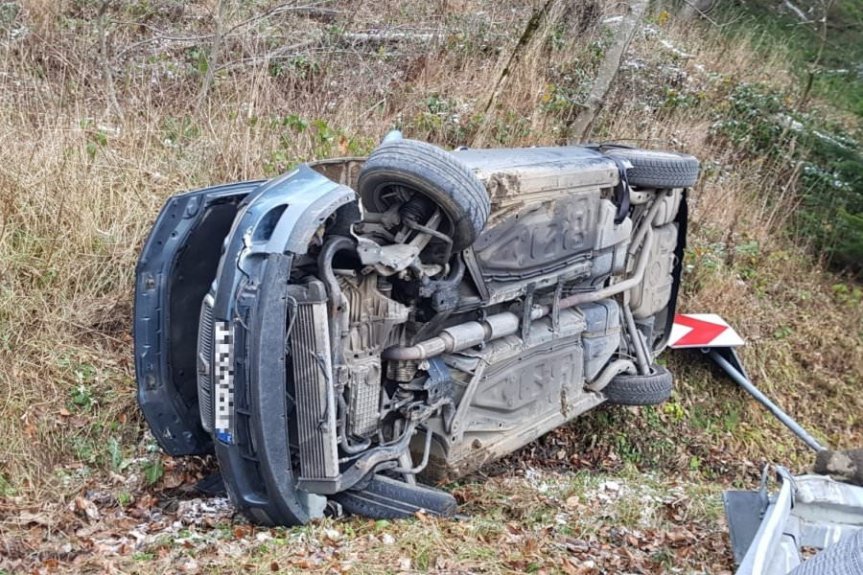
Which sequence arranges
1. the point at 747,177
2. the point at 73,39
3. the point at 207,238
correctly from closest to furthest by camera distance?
the point at 207,238
the point at 73,39
the point at 747,177

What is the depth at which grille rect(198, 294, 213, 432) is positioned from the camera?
281 cm

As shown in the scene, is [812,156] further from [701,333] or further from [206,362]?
[206,362]

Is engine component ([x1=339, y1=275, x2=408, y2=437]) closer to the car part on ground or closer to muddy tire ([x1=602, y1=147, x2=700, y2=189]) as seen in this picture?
the car part on ground

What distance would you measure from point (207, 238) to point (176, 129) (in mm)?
2410

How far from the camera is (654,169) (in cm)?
467

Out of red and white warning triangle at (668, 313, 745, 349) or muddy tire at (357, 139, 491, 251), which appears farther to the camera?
red and white warning triangle at (668, 313, 745, 349)

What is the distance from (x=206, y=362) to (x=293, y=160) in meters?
2.87

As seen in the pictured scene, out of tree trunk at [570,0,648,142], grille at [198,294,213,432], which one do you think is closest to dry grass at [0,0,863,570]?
tree trunk at [570,0,648,142]

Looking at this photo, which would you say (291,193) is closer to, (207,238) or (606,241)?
(207,238)

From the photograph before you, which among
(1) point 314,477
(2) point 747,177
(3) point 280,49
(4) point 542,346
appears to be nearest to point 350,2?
(3) point 280,49

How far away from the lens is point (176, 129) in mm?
5336

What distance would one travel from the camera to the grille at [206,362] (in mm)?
2814

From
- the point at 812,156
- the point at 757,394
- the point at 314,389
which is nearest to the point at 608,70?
the point at 757,394

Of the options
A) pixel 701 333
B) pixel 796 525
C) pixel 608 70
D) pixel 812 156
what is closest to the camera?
pixel 796 525
